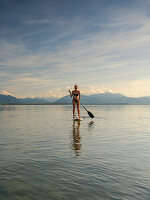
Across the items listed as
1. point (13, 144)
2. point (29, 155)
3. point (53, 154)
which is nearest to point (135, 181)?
point (53, 154)

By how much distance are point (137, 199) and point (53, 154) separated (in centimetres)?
477

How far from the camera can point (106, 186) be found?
18.3ft

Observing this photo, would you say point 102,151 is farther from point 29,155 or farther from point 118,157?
point 29,155

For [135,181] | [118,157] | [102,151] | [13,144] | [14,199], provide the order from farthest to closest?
[13,144]
[102,151]
[118,157]
[135,181]
[14,199]

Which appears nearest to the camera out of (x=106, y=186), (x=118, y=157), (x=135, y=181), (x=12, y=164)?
(x=106, y=186)

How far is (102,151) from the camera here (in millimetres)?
9617

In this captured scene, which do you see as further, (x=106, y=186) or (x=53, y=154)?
(x=53, y=154)

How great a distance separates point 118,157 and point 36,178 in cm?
386

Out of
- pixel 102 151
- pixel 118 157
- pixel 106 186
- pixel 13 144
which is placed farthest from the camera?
pixel 13 144

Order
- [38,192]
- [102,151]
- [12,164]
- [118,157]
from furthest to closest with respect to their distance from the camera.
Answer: [102,151] < [118,157] < [12,164] < [38,192]

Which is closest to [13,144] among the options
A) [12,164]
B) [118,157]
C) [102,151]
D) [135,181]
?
[12,164]

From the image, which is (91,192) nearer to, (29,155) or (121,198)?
(121,198)

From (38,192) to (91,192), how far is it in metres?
1.33

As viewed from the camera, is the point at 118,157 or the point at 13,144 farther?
the point at 13,144
